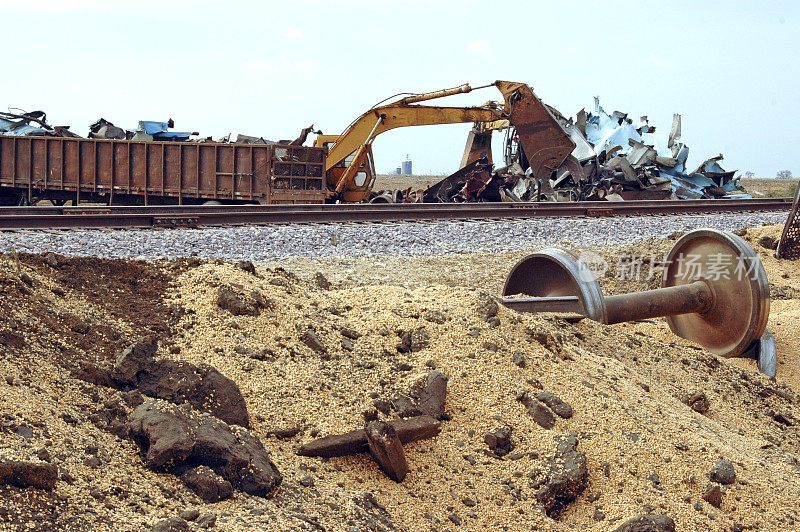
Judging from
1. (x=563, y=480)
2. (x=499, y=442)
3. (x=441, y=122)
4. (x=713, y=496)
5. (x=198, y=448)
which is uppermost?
(x=441, y=122)

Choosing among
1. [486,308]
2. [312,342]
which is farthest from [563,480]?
[312,342]

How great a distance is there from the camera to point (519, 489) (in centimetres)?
419

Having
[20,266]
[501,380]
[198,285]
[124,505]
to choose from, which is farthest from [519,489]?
[20,266]

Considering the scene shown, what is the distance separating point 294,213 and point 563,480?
8183 millimetres

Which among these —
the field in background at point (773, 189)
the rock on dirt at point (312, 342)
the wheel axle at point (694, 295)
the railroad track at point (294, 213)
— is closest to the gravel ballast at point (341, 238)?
the railroad track at point (294, 213)

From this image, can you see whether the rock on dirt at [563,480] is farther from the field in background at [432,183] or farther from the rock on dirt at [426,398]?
the field in background at [432,183]

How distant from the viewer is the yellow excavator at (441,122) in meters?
17.8

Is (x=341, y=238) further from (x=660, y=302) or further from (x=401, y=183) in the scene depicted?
(x=401, y=183)

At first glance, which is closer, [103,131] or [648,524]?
[648,524]

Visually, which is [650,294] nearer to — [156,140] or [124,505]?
[124,505]

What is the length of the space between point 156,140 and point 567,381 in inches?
661

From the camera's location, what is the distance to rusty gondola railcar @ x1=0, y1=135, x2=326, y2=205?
1673cm

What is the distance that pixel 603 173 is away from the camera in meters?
21.2

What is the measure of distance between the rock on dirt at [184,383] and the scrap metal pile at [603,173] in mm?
15309
